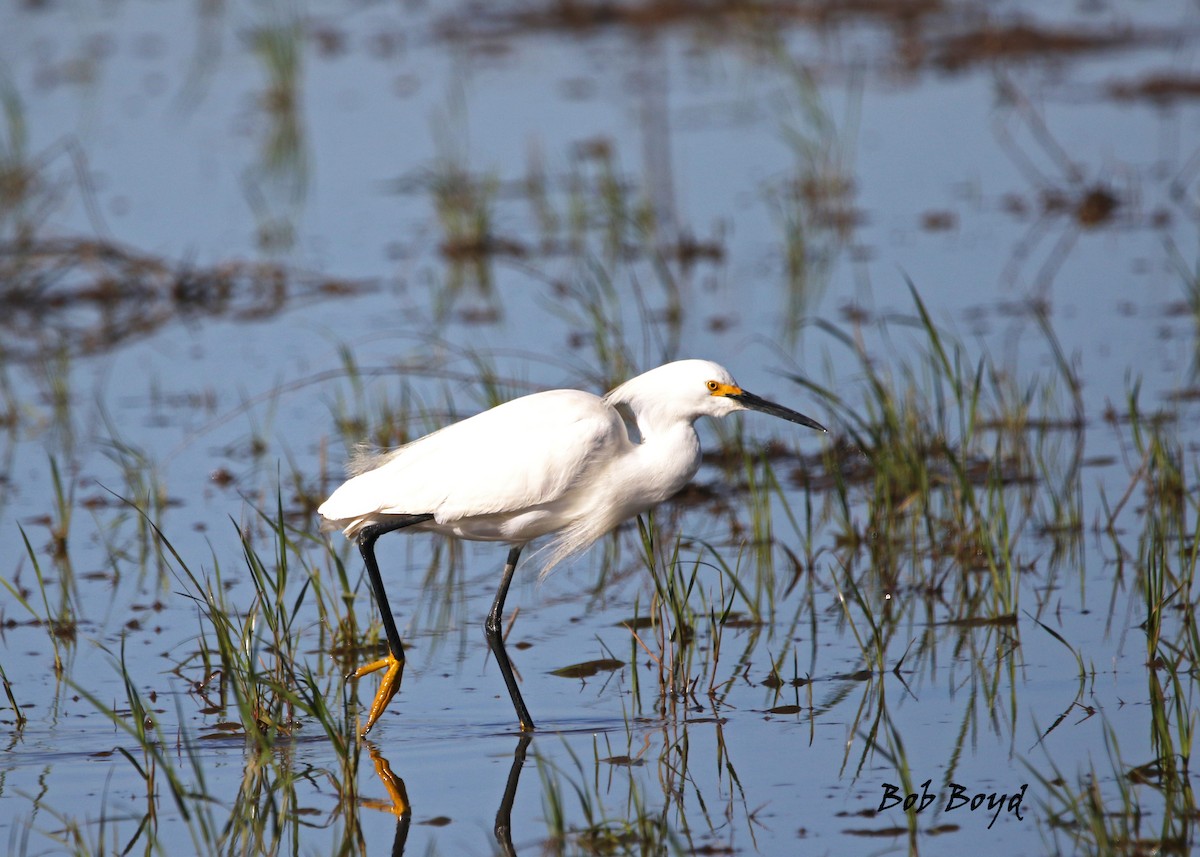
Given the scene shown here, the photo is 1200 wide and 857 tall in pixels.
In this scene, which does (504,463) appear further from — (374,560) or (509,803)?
(509,803)

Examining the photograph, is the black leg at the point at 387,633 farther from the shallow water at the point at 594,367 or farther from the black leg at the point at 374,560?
the shallow water at the point at 594,367

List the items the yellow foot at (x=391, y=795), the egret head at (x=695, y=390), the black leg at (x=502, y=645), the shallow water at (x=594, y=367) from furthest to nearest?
the black leg at (x=502, y=645)
the egret head at (x=695, y=390)
the shallow water at (x=594, y=367)
the yellow foot at (x=391, y=795)

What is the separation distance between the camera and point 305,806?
15.3 ft

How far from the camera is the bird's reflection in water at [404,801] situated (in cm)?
445

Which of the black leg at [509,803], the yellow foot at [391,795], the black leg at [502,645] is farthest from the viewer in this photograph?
the black leg at [502,645]

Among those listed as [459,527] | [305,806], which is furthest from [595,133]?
[305,806]

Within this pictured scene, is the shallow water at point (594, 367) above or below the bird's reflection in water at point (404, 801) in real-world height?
above

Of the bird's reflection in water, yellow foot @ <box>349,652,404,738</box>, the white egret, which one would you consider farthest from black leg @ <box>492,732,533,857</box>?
yellow foot @ <box>349,652,404,738</box>

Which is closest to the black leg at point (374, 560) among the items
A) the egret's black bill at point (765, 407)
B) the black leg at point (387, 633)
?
the black leg at point (387, 633)

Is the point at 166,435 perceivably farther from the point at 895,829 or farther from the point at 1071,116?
the point at 1071,116

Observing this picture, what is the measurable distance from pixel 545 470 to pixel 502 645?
2.34 ft

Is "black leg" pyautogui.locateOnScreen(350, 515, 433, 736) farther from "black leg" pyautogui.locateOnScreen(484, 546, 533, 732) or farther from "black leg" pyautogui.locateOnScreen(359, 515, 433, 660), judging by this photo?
"black leg" pyautogui.locateOnScreen(484, 546, 533, 732)

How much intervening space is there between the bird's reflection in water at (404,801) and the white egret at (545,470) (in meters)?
0.16

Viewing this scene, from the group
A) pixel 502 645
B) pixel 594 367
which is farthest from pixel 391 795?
pixel 594 367
